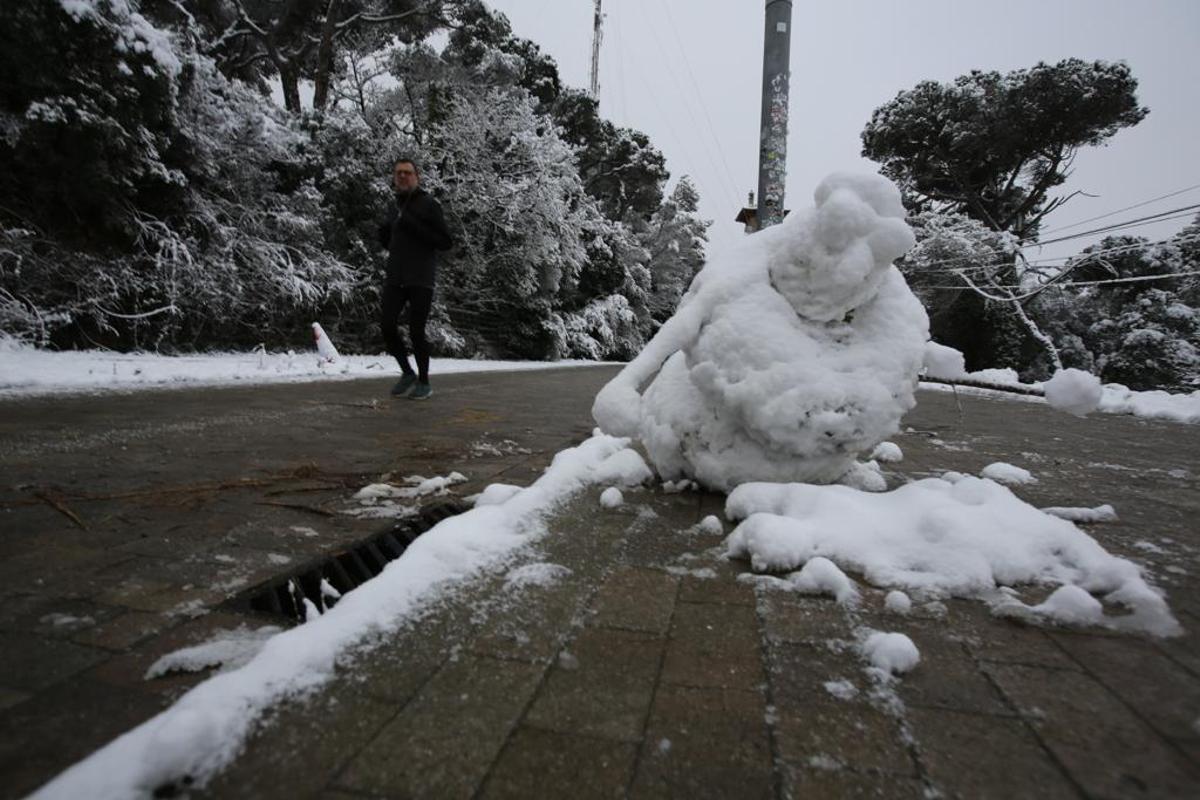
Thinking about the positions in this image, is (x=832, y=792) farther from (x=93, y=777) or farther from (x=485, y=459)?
(x=485, y=459)

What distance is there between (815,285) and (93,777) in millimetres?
2094

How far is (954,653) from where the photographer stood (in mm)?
1148

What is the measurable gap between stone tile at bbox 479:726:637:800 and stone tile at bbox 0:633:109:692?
0.79m

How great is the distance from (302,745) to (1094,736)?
1.20 m

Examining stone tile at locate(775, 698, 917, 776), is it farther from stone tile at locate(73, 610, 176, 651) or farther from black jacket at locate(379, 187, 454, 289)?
black jacket at locate(379, 187, 454, 289)

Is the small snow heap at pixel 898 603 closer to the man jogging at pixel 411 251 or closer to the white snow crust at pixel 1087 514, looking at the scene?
the white snow crust at pixel 1087 514

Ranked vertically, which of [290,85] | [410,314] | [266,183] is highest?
[290,85]

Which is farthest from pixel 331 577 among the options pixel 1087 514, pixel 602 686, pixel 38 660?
pixel 1087 514

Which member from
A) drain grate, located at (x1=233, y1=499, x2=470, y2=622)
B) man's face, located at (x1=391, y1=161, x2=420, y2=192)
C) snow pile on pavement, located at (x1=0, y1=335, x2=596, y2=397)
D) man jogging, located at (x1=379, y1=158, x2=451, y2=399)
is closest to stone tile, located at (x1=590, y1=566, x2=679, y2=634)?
drain grate, located at (x1=233, y1=499, x2=470, y2=622)

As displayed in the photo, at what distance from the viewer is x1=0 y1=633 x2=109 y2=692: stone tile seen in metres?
0.98

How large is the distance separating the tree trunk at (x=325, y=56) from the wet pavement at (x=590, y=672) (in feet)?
42.8

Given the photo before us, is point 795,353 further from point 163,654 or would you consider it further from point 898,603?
point 163,654

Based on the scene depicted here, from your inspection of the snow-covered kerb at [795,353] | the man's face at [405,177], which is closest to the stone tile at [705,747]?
the snow-covered kerb at [795,353]

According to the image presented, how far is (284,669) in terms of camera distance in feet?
3.19
